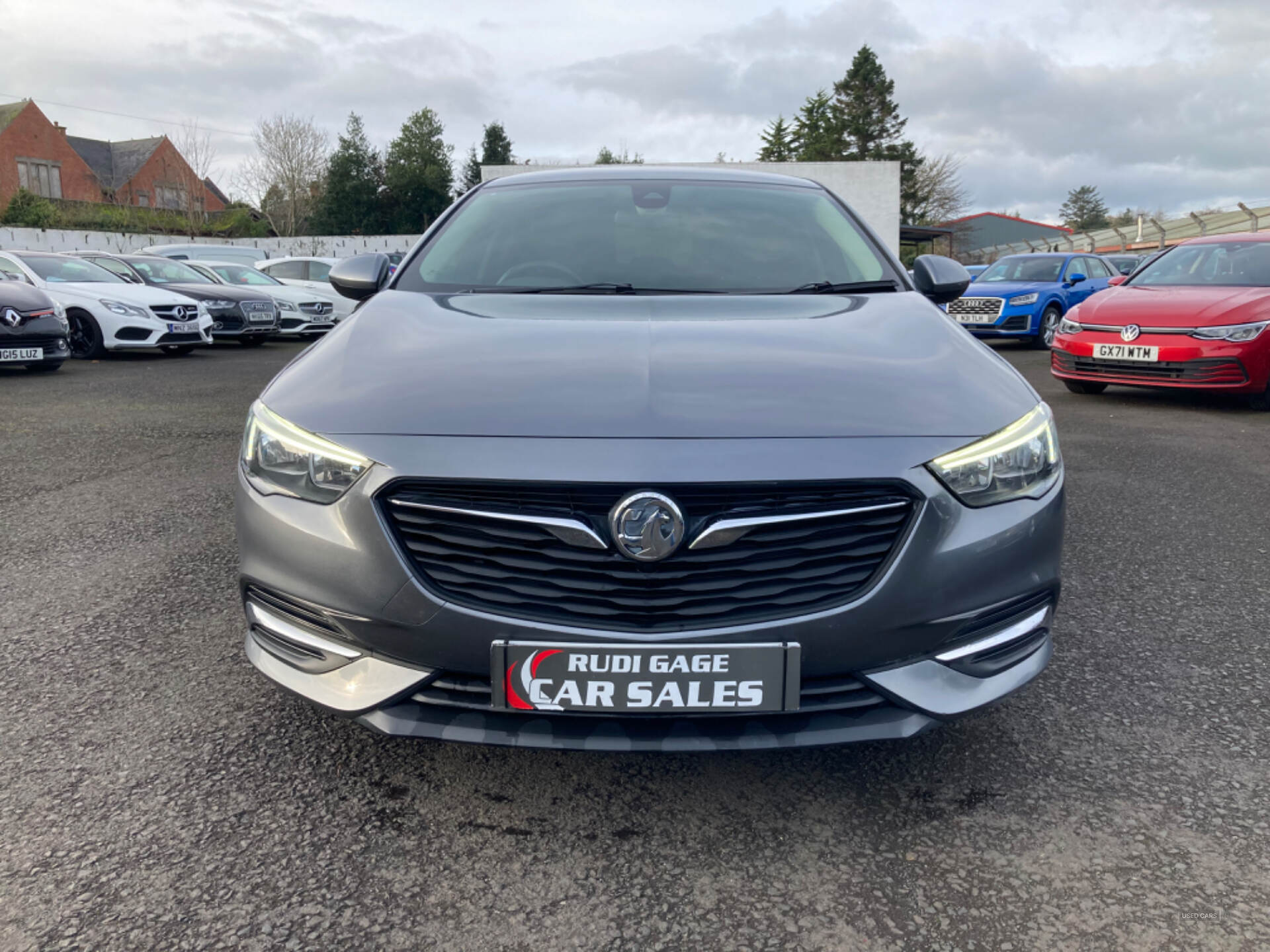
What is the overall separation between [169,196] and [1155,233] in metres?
50.7

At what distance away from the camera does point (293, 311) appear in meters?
15.3

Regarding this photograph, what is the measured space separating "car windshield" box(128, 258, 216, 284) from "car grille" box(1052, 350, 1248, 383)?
1162 cm

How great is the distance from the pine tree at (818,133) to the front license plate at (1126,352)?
5531 cm

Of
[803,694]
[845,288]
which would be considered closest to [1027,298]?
[845,288]

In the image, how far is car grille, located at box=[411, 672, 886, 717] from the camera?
178cm

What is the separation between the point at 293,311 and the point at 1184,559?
13975mm

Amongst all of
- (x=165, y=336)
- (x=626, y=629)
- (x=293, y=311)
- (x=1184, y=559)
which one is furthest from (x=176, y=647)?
(x=293, y=311)

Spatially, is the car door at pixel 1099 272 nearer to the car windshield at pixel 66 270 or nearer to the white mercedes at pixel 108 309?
the white mercedes at pixel 108 309

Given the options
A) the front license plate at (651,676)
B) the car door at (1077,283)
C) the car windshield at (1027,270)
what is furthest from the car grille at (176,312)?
the front license plate at (651,676)

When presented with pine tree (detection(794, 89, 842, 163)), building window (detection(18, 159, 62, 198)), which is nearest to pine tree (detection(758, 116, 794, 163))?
pine tree (detection(794, 89, 842, 163))

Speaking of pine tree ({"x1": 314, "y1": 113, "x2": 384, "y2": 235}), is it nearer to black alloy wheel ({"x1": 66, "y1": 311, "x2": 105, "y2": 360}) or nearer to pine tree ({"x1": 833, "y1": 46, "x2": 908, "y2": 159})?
pine tree ({"x1": 833, "y1": 46, "x2": 908, "y2": 159})

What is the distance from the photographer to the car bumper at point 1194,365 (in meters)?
7.33

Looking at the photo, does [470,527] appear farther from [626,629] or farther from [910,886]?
[910,886]

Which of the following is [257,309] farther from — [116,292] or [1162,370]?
[1162,370]
